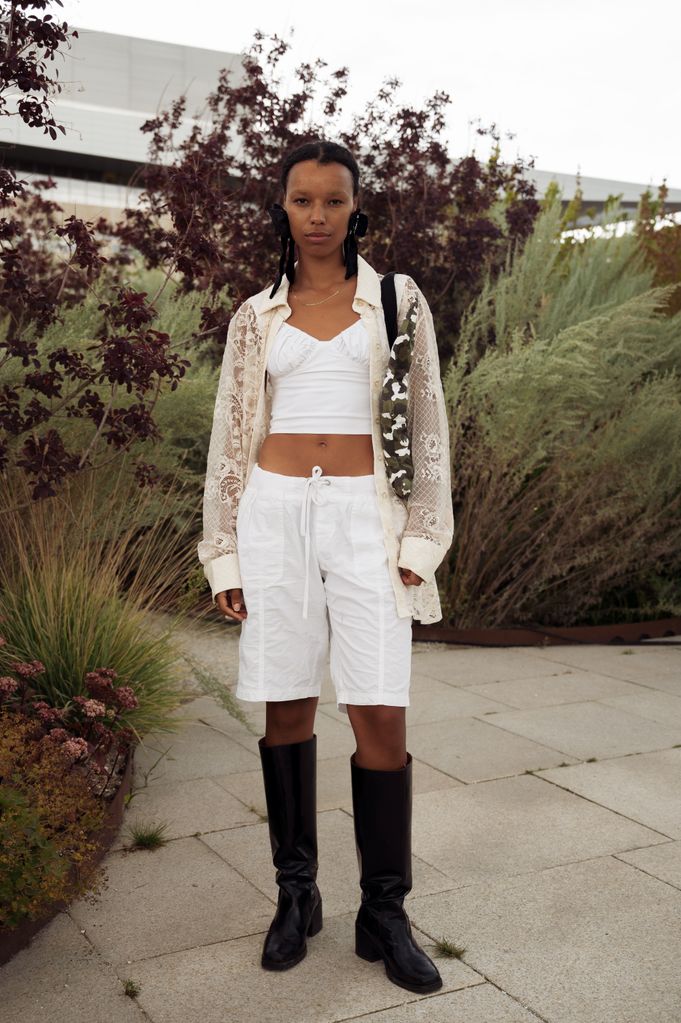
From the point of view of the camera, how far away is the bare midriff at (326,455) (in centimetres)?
254

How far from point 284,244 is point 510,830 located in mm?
1913

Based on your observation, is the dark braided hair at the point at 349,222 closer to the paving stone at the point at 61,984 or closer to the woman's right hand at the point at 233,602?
the woman's right hand at the point at 233,602

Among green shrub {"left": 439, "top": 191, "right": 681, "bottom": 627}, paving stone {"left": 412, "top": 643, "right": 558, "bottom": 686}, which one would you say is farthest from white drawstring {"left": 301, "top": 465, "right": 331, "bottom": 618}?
green shrub {"left": 439, "top": 191, "right": 681, "bottom": 627}

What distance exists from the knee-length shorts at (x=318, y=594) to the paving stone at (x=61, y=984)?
2.34 feet

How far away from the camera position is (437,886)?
9.99ft

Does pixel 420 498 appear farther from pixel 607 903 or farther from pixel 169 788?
pixel 169 788

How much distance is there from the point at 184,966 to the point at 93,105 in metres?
39.1

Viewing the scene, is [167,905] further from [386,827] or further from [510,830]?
[510,830]

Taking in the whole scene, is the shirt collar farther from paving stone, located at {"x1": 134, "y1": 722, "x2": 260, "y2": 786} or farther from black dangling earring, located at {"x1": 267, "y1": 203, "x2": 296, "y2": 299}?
paving stone, located at {"x1": 134, "y1": 722, "x2": 260, "y2": 786}

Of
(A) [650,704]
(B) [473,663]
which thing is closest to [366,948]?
(A) [650,704]

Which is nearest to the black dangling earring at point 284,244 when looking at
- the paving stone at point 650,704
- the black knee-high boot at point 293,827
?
the black knee-high boot at point 293,827

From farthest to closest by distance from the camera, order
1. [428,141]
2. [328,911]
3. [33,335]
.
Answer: [428,141] < [33,335] < [328,911]

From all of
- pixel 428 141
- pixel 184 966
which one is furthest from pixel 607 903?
pixel 428 141

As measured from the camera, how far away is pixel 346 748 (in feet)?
13.9
